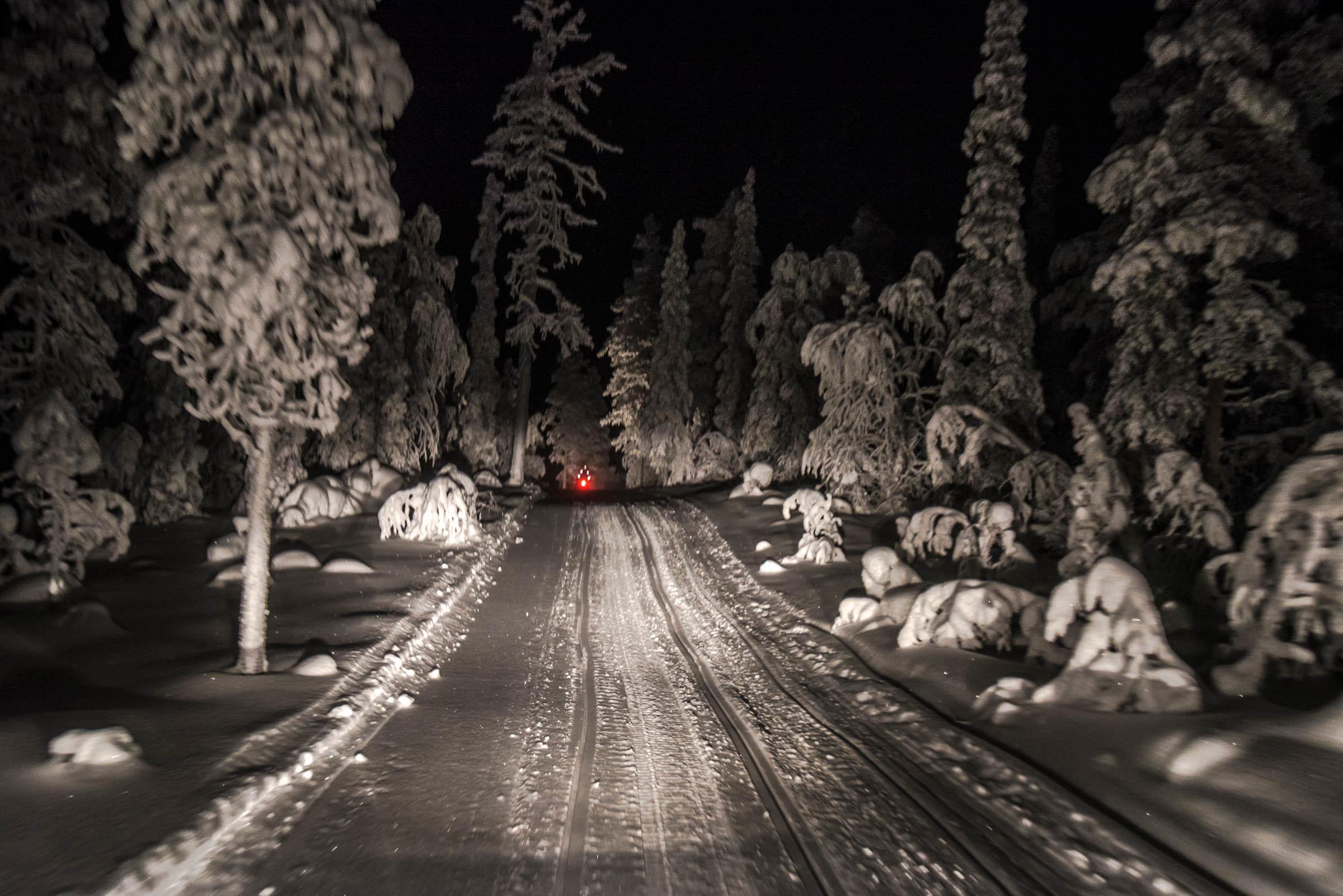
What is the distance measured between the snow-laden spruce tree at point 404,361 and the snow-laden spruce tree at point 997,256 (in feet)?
57.3

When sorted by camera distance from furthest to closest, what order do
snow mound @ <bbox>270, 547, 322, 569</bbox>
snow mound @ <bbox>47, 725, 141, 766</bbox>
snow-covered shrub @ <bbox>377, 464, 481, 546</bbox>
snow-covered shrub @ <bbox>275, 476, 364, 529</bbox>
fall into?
snow-covered shrub @ <bbox>275, 476, 364, 529</bbox>, snow-covered shrub @ <bbox>377, 464, 481, 546</bbox>, snow mound @ <bbox>270, 547, 322, 569</bbox>, snow mound @ <bbox>47, 725, 141, 766</bbox>

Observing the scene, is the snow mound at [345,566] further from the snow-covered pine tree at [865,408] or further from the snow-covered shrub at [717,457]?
the snow-covered shrub at [717,457]

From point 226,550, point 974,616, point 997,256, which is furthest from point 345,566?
point 997,256

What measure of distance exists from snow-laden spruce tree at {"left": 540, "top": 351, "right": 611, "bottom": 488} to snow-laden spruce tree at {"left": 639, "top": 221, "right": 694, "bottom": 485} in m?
15.8

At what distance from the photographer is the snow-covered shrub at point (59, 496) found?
10.7 m

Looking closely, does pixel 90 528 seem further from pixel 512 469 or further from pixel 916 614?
pixel 512 469

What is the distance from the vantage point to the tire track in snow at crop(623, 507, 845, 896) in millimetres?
5492

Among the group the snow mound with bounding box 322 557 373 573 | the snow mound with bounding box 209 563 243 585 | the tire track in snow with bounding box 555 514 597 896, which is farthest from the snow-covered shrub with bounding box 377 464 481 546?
the tire track in snow with bounding box 555 514 597 896

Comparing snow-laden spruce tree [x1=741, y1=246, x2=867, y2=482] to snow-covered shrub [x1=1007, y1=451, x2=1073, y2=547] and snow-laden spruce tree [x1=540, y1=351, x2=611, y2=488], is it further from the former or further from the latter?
snow-laden spruce tree [x1=540, y1=351, x2=611, y2=488]

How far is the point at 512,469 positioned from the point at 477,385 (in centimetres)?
580

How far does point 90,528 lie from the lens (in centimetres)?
1161

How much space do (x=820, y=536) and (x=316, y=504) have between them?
12.2 m

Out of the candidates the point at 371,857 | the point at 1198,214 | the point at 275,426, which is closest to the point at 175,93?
the point at 275,426

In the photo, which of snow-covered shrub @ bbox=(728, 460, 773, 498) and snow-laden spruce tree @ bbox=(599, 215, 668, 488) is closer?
snow-covered shrub @ bbox=(728, 460, 773, 498)
